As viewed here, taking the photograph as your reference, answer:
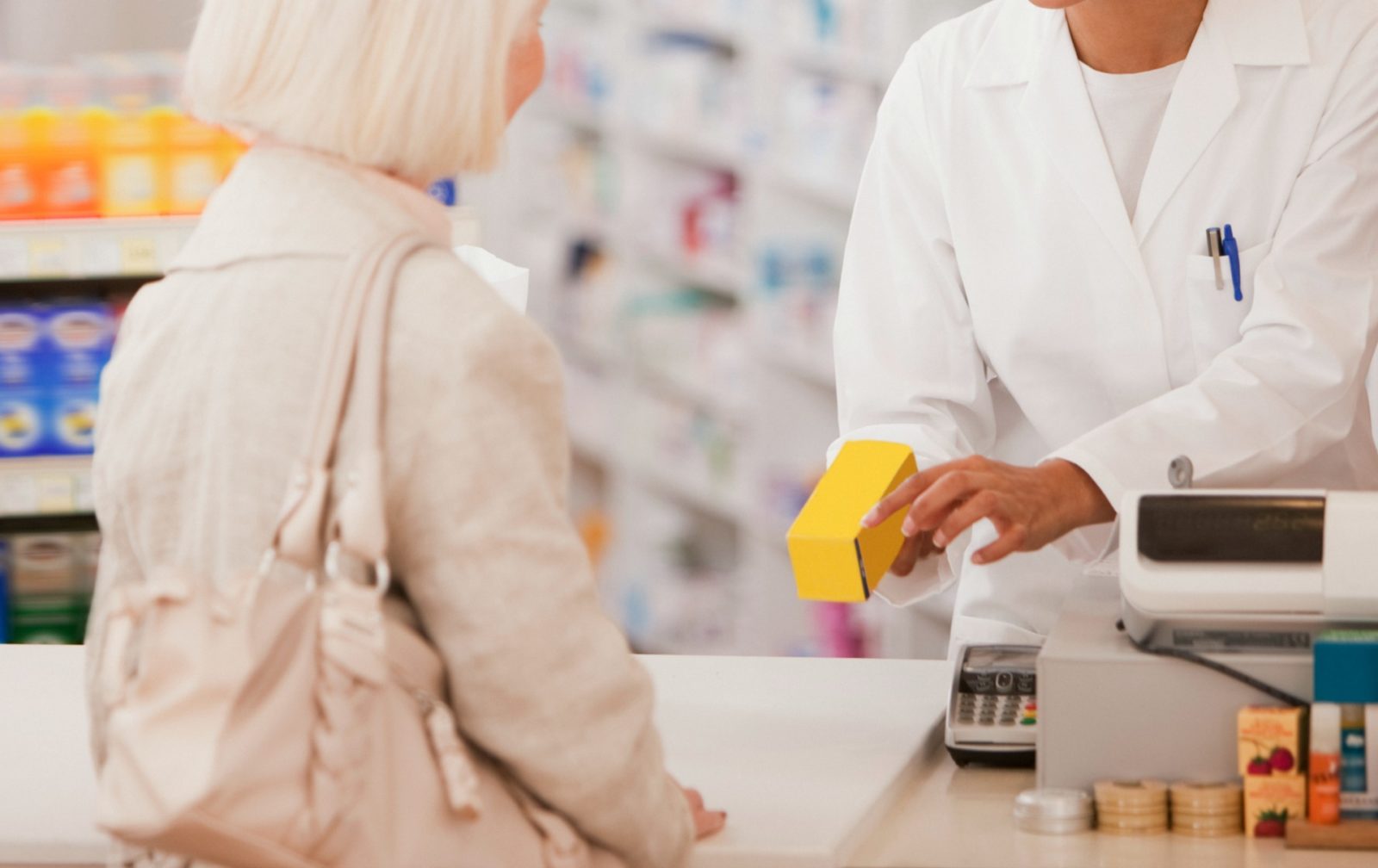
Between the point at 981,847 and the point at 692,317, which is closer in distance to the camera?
the point at 981,847

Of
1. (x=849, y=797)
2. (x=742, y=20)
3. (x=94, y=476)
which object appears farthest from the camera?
(x=742, y=20)

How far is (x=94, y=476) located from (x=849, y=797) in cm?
70

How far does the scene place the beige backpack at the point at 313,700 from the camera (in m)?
1.06

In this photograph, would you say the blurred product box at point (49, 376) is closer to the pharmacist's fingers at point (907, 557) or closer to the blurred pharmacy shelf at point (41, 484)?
the blurred pharmacy shelf at point (41, 484)

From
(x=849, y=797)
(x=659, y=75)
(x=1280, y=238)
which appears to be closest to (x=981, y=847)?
(x=849, y=797)

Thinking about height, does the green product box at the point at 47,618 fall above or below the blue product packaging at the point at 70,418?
below

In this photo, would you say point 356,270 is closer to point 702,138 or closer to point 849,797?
point 849,797

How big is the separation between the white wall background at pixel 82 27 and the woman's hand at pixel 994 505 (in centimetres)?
430

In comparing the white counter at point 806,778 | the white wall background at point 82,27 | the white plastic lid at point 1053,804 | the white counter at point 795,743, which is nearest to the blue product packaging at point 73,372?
the white wall background at point 82,27

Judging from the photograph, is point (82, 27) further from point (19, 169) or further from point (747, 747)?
point (747, 747)

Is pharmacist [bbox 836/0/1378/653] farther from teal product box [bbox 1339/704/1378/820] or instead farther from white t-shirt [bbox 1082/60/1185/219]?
teal product box [bbox 1339/704/1378/820]

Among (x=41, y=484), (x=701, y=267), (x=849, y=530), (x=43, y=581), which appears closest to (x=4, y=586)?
(x=43, y=581)

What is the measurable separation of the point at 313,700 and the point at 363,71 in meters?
0.43

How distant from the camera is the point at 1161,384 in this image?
7.14 ft
